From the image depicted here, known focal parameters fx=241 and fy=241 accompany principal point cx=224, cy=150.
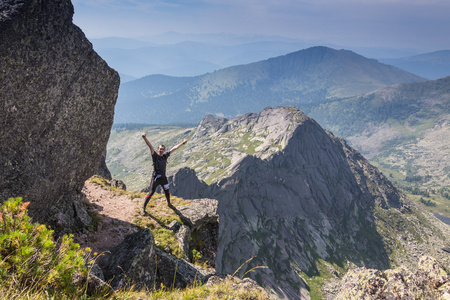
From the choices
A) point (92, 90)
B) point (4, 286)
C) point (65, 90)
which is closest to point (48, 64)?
point (65, 90)

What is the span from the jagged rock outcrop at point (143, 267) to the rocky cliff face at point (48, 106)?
5.05 m

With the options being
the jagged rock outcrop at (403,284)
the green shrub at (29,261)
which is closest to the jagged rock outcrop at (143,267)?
the green shrub at (29,261)

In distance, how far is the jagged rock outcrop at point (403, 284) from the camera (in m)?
9.14

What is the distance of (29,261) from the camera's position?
5.45 meters

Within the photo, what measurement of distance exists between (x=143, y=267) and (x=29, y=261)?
685 cm

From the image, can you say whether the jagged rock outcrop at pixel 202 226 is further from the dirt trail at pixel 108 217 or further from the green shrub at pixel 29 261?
the green shrub at pixel 29 261

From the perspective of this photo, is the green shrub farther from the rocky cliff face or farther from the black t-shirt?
the black t-shirt

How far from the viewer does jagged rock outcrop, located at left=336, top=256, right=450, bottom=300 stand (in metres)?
9.14

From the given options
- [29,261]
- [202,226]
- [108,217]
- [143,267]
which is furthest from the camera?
[202,226]

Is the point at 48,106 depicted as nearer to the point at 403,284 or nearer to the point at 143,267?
the point at 143,267

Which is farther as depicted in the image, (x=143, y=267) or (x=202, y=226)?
(x=202, y=226)

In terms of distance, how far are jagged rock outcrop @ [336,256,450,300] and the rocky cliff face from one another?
15.8 metres

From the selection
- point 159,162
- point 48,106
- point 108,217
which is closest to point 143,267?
point 108,217

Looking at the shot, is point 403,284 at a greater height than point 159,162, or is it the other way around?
point 159,162
